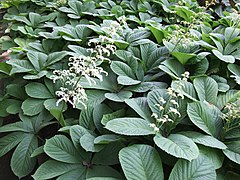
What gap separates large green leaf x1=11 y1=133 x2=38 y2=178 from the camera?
3.76 ft

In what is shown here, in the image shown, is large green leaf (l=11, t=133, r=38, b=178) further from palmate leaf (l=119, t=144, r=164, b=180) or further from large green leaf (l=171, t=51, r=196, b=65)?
large green leaf (l=171, t=51, r=196, b=65)

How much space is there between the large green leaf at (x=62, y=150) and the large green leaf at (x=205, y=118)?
0.47 meters

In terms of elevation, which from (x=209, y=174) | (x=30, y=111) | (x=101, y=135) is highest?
(x=209, y=174)

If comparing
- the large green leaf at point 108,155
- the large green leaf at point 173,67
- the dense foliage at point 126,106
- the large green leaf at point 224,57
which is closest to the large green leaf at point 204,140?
the dense foliage at point 126,106


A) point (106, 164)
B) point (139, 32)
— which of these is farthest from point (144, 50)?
point (106, 164)

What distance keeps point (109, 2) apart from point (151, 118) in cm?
147

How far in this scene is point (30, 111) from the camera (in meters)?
1.29

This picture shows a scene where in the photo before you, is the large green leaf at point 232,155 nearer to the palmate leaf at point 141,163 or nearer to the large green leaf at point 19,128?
the palmate leaf at point 141,163

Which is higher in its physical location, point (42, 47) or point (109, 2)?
point (109, 2)

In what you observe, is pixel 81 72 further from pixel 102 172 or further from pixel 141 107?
pixel 102 172

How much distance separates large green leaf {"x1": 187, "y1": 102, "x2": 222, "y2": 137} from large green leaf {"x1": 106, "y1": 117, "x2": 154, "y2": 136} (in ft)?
0.61

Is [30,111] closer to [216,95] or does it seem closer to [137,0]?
[216,95]

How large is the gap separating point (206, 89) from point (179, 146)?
0.40 meters

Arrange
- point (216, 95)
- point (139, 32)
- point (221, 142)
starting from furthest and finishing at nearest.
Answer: point (139, 32) → point (216, 95) → point (221, 142)
